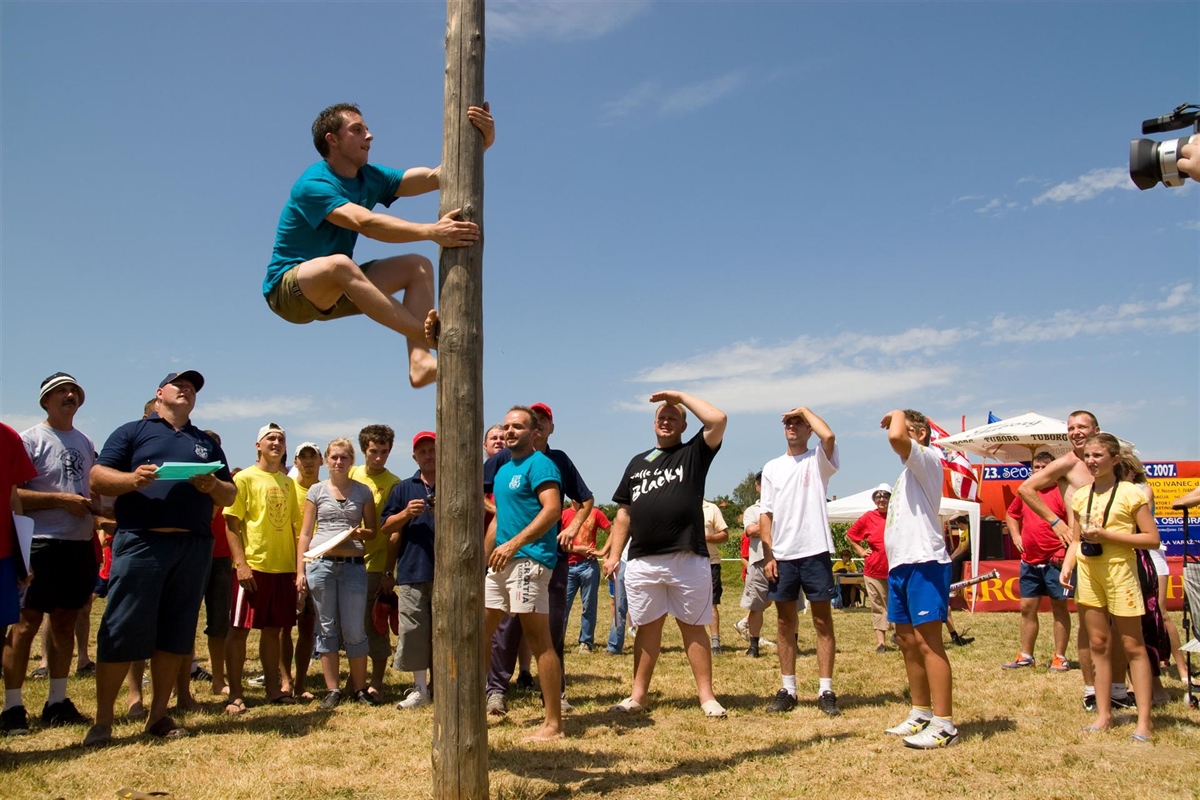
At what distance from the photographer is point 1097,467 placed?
534 centimetres

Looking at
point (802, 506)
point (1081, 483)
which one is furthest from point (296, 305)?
point (1081, 483)

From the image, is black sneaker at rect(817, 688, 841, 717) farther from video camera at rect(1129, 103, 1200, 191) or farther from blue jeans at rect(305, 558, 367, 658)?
video camera at rect(1129, 103, 1200, 191)

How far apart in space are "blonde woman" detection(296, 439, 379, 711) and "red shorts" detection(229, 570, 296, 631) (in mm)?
124

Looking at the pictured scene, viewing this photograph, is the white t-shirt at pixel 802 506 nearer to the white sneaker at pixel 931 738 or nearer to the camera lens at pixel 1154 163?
the white sneaker at pixel 931 738

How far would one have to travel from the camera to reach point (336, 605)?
20.8 feet

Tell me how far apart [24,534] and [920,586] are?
4.94 m

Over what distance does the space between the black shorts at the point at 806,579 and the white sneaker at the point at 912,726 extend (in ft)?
3.48

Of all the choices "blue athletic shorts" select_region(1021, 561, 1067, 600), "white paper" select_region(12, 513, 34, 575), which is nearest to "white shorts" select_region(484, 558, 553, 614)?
"white paper" select_region(12, 513, 34, 575)

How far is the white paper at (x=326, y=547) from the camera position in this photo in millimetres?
6195

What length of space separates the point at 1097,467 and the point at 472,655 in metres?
3.84

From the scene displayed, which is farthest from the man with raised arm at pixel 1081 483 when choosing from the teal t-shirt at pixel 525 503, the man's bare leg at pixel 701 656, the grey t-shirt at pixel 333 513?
the grey t-shirt at pixel 333 513

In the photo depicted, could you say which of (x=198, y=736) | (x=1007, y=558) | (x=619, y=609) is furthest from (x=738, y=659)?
(x=1007, y=558)

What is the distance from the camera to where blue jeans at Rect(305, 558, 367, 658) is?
6.27m

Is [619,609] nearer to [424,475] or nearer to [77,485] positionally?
[424,475]
